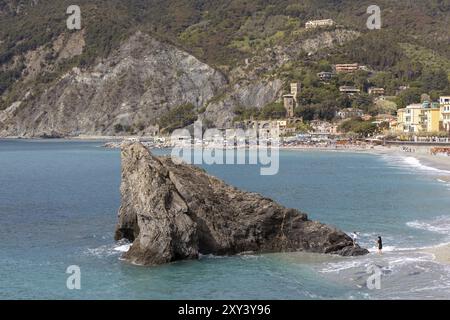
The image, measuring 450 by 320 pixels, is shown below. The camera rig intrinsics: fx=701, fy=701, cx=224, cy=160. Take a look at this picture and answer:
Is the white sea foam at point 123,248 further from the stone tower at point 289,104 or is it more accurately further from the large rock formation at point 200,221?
the stone tower at point 289,104

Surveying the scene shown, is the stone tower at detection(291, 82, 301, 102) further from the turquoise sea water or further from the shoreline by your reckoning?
the turquoise sea water

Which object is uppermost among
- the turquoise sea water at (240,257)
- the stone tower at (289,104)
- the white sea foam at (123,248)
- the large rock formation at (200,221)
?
the stone tower at (289,104)

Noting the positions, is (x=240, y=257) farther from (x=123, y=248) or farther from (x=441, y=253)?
(x=441, y=253)

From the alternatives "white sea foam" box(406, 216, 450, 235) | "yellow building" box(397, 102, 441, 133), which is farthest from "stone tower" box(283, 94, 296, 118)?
"white sea foam" box(406, 216, 450, 235)

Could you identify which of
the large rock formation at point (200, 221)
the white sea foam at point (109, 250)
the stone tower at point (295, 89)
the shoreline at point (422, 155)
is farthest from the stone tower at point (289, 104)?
the white sea foam at point (109, 250)

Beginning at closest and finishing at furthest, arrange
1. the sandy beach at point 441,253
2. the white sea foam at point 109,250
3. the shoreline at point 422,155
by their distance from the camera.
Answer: the sandy beach at point 441,253
the shoreline at point 422,155
the white sea foam at point 109,250
